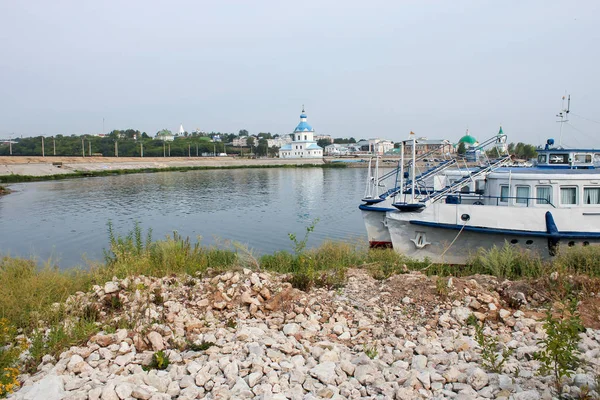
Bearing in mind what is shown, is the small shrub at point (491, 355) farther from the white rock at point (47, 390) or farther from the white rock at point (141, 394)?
the white rock at point (47, 390)

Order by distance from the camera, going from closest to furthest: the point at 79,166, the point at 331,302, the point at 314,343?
the point at 314,343, the point at 331,302, the point at 79,166

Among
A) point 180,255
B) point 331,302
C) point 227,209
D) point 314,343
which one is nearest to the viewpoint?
point 314,343

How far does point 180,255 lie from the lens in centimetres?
1024

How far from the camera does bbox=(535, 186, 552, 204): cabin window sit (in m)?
13.2

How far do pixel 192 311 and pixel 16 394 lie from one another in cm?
279

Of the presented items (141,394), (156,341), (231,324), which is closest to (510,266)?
(231,324)

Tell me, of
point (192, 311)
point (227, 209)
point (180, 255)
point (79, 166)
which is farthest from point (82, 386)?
point (79, 166)

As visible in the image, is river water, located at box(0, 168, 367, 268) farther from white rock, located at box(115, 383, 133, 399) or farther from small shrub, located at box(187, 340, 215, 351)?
white rock, located at box(115, 383, 133, 399)

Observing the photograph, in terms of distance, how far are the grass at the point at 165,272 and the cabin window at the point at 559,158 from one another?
6.12 meters

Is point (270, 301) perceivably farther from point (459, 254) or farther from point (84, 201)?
point (84, 201)

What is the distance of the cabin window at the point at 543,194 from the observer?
1317cm

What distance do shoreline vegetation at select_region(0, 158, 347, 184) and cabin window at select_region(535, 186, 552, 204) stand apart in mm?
63809

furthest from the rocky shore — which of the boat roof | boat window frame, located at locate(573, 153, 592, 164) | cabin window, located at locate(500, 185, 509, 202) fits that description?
boat window frame, located at locate(573, 153, 592, 164)

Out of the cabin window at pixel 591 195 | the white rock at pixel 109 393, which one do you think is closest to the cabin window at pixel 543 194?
the cabin window at pixel 591 195
